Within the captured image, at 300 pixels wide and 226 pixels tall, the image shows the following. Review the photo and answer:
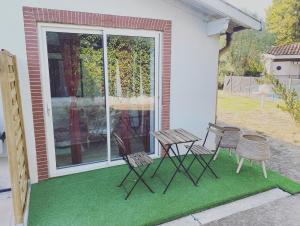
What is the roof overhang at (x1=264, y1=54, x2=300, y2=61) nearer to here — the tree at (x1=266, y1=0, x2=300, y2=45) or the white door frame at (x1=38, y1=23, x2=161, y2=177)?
the tree at (x1=266, y1=0, x2=300, y2=45)

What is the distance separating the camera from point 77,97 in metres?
4.47

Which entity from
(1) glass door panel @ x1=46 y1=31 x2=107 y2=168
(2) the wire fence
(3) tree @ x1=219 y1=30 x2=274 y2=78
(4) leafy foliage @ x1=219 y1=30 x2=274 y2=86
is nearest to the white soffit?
(1) glass door panel @ x1=46 y1=31 x2=107 y2=168

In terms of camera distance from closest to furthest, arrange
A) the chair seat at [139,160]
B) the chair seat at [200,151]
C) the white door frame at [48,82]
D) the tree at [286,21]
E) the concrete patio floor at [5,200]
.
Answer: the concrete patio floor at [5,200], the chair seat at [139,160], the white door frame at [48,82], the chair seat at [200,151], the tree at [286,21]

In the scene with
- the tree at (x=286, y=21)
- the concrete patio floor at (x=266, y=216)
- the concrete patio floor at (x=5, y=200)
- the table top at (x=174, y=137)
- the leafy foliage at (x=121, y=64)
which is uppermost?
the tree at (x=286, y=21)

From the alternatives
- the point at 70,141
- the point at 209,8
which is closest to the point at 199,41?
the point at 209,8

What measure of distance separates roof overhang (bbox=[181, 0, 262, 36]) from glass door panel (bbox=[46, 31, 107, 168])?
6.68 feet

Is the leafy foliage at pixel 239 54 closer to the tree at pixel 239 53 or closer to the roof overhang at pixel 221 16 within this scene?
the tree at pixel 239 53

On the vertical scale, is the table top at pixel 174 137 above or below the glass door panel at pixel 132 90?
below

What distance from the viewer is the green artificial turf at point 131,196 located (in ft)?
10.7

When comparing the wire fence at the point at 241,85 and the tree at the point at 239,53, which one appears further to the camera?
the tree at the point at 239,53

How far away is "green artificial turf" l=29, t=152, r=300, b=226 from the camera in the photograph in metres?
3.27

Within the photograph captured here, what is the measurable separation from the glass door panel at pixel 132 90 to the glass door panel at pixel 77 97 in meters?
0.22

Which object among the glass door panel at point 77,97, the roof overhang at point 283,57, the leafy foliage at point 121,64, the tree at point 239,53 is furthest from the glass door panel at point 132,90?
the roof overhang at point 283,57

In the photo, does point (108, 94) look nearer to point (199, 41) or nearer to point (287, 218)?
point (199, 41)
